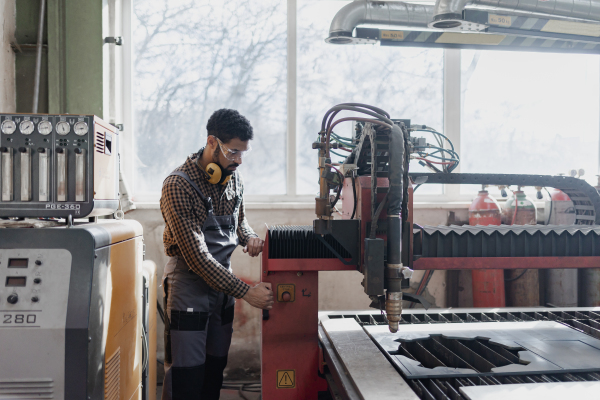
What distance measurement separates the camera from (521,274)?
114 inches

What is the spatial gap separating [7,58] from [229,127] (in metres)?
1.71

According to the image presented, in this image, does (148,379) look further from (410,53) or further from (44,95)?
(410,53)

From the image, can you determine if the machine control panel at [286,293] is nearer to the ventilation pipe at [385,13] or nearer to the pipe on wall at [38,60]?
the ventilation pipe at [385,13]

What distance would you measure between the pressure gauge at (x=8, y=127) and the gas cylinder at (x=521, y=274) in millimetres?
2776

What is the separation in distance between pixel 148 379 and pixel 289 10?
2528 mm

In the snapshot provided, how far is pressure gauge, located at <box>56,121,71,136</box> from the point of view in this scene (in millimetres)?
1224

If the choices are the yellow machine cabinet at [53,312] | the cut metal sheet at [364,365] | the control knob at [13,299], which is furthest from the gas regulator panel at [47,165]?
the cut metal sheet at [364,365]

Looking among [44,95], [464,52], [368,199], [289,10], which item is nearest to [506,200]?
[464,52]

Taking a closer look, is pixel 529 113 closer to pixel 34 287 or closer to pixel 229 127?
pixel 229 127

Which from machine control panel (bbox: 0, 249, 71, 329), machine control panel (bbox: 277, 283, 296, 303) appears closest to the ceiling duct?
machine control panel (bbox: 277, 283, 296, 303)

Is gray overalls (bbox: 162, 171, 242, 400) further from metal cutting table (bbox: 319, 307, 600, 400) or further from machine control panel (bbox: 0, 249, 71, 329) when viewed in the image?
machine control panel (bbox: 0, 249, 71, 329)

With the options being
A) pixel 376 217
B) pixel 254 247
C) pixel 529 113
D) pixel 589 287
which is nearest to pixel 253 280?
pixel 254 247

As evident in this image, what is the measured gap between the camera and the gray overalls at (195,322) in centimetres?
173

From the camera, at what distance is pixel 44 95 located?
2.60 meters
